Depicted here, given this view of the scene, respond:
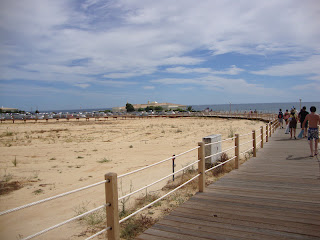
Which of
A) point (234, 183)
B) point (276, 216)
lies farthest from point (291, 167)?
point (276, 216)

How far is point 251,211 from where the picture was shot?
458 cm

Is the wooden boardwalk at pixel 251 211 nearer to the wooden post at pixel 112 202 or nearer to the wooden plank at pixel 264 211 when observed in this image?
the wooden plank at pixel 264 211

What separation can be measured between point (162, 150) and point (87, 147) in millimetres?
4802

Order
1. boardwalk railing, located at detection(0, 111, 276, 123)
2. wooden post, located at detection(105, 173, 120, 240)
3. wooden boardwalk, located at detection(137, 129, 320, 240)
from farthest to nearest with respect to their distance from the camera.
→ boardwalk railing, located at detection(0, 111, 276, 123) < wooden boardwalk, located at detection(137, 129, 320, 240) < wooden post, located at detection(105, 173, 120, 240)

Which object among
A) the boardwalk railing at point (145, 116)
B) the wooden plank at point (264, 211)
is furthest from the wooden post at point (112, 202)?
the boardwalk railing at point (145, 116)

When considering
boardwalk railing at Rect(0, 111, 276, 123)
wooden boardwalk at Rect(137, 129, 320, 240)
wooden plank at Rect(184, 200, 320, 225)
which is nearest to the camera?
wooden boardwalk at Rect(137, 129, 320, 240)

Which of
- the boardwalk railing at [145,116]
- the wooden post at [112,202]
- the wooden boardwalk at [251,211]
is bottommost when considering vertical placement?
the wooden boardwalk at [251,211]

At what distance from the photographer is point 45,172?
1056 centimetres

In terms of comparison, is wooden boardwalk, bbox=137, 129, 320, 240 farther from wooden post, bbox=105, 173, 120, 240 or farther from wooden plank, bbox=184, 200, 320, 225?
wooden post, bbox=105, 173, 120, 240

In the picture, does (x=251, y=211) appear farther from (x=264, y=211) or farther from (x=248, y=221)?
(x=248, y=221)

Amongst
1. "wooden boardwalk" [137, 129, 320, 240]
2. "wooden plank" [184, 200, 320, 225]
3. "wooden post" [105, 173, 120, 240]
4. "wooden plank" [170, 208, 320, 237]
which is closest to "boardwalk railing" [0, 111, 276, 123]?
"wooden boardwalk" [137, 129, 320, 240]

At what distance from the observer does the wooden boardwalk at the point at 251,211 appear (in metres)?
3.79

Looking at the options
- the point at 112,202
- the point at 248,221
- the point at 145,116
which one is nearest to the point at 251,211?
the point at 248,221

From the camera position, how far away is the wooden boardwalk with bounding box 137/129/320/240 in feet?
12.4
